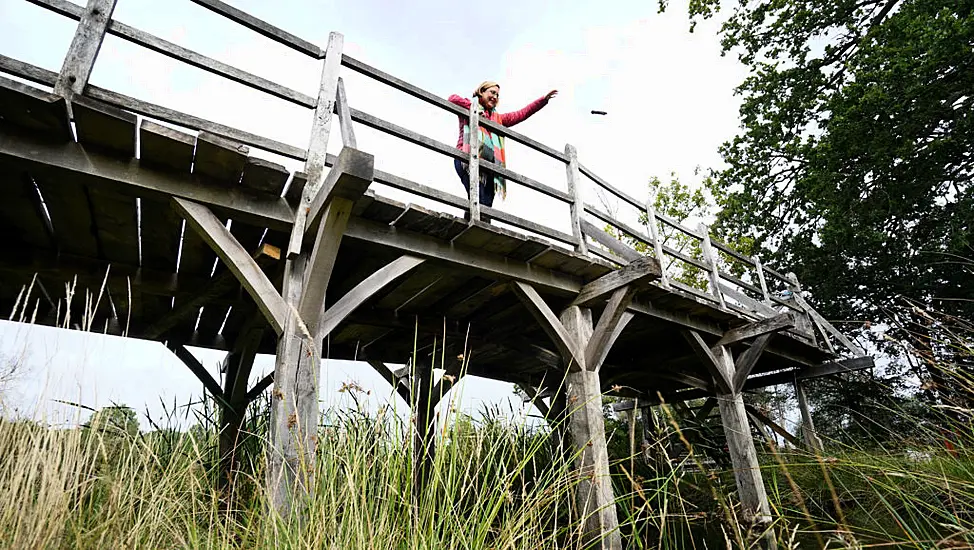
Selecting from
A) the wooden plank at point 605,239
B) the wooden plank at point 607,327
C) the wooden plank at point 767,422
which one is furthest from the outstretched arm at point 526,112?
the wooden plank at point 767,422

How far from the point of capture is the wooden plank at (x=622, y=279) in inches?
172

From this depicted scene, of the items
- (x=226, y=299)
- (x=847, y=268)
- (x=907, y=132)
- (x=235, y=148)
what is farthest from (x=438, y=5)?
(x=847, y=268)

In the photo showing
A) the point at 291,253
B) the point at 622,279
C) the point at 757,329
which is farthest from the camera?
the point at 757,329

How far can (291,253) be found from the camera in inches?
126

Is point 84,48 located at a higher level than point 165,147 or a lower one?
higher

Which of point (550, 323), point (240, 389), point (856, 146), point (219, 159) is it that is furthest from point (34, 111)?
point (856, 146)

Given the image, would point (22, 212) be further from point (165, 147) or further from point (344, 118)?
point (344, 118)

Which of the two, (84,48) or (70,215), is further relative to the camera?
(70,215)

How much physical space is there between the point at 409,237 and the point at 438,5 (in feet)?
22.6

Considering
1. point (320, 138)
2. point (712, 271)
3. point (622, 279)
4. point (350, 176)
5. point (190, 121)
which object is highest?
point (712, 271)

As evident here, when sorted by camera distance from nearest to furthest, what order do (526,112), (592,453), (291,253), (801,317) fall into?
(291,253) < (592,453) < (526,112) < (801,317)

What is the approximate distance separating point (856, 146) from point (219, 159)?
35.3ft

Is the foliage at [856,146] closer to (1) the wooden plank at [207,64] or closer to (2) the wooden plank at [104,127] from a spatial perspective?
(1) the wooden plank at [207,64]

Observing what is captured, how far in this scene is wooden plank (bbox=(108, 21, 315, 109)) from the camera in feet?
9.28
